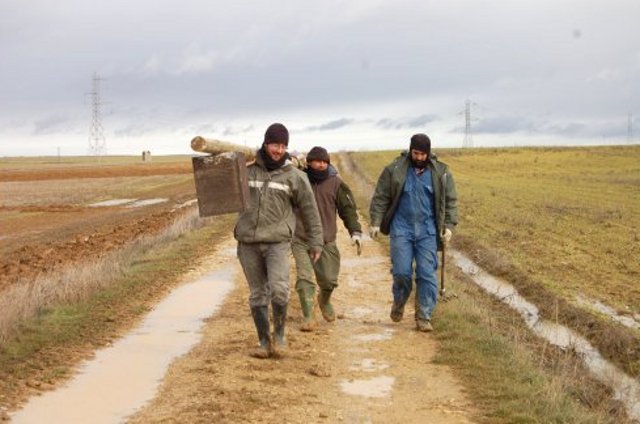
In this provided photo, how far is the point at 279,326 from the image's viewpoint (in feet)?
30.0

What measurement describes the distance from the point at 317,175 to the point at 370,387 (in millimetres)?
3580

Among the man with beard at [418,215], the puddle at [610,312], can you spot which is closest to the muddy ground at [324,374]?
the man with beard at [418,215]

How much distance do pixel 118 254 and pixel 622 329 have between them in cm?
1073

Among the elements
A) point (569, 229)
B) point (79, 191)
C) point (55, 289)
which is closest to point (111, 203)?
point (79, 191)

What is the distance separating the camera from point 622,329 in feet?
38.8

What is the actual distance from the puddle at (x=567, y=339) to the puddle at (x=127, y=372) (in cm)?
434

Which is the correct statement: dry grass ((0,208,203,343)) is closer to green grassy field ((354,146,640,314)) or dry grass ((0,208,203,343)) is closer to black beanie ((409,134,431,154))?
black beanie ((409,134,431,154))

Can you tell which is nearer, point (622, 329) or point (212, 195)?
point (212, 195)

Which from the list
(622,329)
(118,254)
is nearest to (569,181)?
(118,254)

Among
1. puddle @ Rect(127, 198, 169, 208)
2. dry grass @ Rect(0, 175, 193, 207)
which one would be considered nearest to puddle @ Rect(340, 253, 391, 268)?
puddle @ Rect(127, 198, 169, 208)

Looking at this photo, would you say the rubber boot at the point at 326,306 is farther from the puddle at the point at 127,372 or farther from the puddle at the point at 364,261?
the puddle at the point at 364,261

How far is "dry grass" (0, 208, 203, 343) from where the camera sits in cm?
1126

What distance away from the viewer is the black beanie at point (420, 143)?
995 cm

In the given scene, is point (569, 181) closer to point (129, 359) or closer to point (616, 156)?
point (616, 156)
